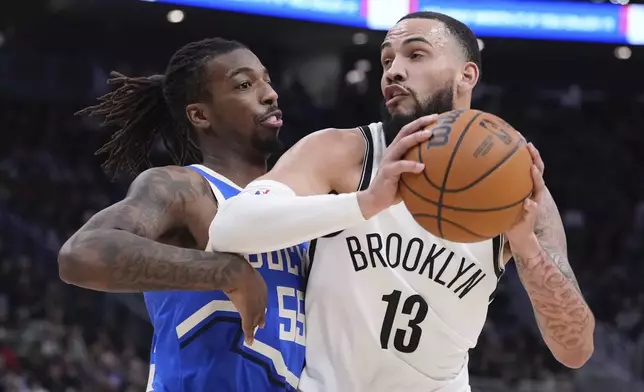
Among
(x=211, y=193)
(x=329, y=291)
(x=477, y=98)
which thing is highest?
(x=211, y=193)

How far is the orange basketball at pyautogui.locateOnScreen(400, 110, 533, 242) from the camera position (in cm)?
250

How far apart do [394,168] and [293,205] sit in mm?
322

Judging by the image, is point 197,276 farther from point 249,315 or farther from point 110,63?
point 110,63

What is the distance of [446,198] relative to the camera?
99.0 inches

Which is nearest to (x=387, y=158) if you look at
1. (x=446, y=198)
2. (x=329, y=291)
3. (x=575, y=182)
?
(x=446, y=198)

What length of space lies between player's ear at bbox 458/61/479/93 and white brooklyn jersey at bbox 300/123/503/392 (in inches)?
15.3

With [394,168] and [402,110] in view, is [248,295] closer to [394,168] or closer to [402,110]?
[394,168]

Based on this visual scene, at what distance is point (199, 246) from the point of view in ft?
10.5

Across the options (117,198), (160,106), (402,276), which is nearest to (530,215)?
(402,276)

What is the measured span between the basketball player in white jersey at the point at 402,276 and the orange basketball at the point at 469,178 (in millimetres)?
375

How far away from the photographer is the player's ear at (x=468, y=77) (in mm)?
3285

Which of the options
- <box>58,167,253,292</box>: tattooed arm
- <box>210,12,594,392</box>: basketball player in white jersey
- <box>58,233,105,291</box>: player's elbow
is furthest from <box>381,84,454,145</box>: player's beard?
<box>58,233,105,291</box>: player's elbow

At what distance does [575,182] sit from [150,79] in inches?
442

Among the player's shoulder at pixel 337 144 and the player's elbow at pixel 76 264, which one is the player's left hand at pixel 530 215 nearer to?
the player's shoulder at pixel 337 144
